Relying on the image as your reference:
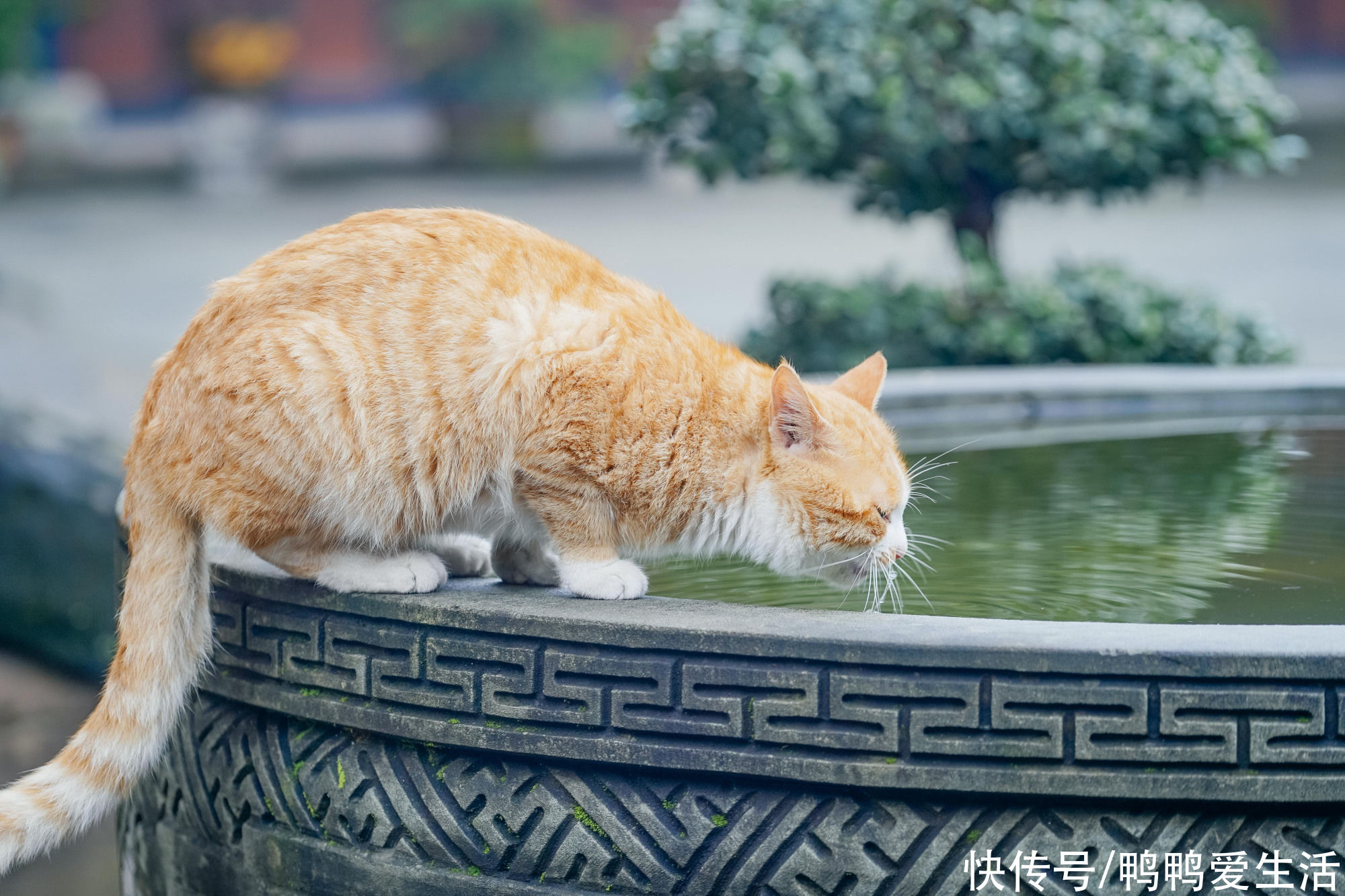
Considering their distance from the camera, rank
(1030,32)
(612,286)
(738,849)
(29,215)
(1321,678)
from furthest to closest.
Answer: (29,215) < (1030,32) < (612,286) < (738,849) < (1321,678)

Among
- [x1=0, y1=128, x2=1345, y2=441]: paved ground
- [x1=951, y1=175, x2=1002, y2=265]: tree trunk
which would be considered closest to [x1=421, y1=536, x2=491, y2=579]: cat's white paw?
[x1=0, y1=128, x2=1345, y2=441]: paved ground

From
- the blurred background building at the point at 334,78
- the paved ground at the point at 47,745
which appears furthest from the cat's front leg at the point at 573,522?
the blurred background building at the point at 334,78

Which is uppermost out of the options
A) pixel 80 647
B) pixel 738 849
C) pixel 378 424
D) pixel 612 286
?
pixel 612 286

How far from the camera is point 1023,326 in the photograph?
525 centimetres

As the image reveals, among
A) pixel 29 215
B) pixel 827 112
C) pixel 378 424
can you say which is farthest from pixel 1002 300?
pixel 29 215

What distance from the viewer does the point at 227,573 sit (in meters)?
2.15

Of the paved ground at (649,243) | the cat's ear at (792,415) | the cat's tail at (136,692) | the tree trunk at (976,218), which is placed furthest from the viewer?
the paved ground at (649,243)

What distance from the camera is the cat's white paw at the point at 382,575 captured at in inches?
79.4

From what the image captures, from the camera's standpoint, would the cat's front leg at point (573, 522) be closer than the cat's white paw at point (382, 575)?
No

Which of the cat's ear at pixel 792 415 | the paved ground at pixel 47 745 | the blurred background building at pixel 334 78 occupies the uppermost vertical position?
the blurred background building at pixel 334 78

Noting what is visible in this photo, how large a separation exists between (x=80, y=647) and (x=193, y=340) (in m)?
2.55

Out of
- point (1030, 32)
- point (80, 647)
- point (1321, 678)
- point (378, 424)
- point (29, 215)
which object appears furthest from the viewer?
point (29, 215)

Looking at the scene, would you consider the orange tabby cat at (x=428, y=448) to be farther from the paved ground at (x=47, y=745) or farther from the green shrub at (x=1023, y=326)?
the green shrub at (x=1023, y=326)

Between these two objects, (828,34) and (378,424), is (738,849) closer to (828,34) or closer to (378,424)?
(378,424)
